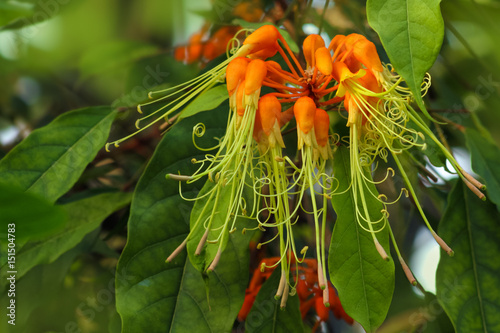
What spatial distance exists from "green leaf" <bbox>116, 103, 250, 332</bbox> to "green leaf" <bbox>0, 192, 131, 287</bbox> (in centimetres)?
21

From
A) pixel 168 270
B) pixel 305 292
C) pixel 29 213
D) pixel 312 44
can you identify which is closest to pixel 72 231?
pixel 168 270

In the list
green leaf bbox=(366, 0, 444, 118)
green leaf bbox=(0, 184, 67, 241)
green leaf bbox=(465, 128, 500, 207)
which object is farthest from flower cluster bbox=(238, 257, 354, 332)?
green leaf bbox=(0, 184, 67, 241)

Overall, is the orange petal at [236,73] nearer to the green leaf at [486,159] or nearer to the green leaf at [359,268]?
the green leaf at [359,268]

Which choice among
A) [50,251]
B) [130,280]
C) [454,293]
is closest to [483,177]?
[454,293]

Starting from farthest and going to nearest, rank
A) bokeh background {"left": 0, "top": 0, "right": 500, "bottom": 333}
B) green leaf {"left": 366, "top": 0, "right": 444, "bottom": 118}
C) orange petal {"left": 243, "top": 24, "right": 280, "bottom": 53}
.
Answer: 1. bokeh background {"left": 0, "top": 0, "right": 500, "bottom": 333}
2. orange petal {"left": 243, "top": 24, "right": 280, "bottom": 53}
3. green leaf {"left": 366, "top": 0, "right": 444, "bottom": 118}

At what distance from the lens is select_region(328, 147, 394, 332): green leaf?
1.75 feet

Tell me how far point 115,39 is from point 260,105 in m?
0.71

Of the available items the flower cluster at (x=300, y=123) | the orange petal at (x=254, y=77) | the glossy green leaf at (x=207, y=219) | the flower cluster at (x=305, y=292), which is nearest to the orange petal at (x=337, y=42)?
the flower cluster at (x=300, y=123)

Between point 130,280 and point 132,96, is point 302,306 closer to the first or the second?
point 130,280

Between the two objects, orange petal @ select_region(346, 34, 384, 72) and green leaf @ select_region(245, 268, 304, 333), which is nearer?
orange petal @ select_region(346, 34, 384, 72)

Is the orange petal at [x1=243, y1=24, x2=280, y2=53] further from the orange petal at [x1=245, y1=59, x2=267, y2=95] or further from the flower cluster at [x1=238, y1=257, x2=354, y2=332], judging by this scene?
the flower cluster at [x1=238, y1=257, x2=354, y2=332]

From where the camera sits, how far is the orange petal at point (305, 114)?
1.67 feet

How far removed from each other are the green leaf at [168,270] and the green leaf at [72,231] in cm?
21

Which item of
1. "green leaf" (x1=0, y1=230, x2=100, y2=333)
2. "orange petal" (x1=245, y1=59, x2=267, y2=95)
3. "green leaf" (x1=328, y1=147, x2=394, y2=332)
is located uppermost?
"orange petal" (x1=245, y1=59, x2=267, y2=95)
